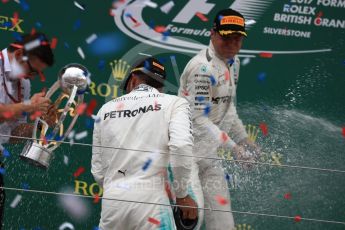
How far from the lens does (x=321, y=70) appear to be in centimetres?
675

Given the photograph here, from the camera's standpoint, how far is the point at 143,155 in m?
4.75

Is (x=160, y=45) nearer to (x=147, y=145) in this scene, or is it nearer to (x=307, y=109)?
(x=307, y=109)

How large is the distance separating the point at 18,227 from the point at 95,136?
1.90 metres

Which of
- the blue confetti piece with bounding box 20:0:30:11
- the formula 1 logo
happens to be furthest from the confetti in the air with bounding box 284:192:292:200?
the blue confetti piece with bounding box 20:0:30:11

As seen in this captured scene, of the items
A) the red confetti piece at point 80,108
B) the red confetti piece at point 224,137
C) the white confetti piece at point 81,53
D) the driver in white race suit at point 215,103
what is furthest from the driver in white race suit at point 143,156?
the white confetti piece at point 81,53

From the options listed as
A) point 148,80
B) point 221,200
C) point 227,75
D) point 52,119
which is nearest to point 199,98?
point 227,75

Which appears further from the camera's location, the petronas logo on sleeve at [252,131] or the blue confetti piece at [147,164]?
the petronas logo on sleeve at [252,131]

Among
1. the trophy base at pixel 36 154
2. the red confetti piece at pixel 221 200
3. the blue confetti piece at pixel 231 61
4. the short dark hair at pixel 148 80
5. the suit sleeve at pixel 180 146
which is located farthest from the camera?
the blue confetti piece at pixel 231 61

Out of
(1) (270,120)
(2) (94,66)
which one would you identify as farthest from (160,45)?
(1) (270,120)

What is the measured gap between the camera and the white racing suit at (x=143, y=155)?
4.72 meters

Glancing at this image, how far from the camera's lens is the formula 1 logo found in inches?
263

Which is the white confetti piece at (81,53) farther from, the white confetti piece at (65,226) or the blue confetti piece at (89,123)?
the white confetti piece at (65,226)

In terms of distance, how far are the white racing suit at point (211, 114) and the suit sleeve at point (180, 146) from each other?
0.94 m

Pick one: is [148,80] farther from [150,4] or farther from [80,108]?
[150,4]
